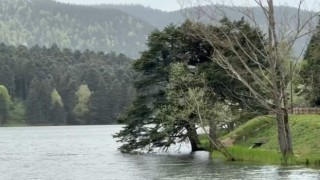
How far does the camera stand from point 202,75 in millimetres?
59031

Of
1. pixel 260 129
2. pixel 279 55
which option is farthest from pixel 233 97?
pixel 279 55

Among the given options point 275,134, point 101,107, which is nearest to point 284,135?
point 275,134

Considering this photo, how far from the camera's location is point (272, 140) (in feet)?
178

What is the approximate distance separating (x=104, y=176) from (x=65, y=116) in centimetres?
15878

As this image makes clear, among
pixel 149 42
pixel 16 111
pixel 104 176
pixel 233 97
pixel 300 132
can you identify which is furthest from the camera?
pixel 16 111

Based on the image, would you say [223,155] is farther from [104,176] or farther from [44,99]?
[44,99]

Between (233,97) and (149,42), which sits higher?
(149,42)

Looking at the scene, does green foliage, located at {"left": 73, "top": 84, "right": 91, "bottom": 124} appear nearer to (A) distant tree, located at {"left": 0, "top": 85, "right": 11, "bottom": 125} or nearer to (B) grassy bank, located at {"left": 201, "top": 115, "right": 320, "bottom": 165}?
(A) distant tree, located at {"left": 0, "top": 85, "right": 11, "bottom": 125}

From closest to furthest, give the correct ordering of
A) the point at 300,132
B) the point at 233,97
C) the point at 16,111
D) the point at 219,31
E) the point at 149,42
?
1. the point at 300,132
2. the point at 219,31
3. the point at 233,97
4. the point at 149,42
5. the point at 16,111

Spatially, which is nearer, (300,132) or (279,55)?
(279,55)

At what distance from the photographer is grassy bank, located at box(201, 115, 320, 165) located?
4571 centimetres

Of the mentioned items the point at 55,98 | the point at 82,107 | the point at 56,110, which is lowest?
the point at 56,110

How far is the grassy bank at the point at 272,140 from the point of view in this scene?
150 feet

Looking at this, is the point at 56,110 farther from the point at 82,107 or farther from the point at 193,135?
the point at 193,135
